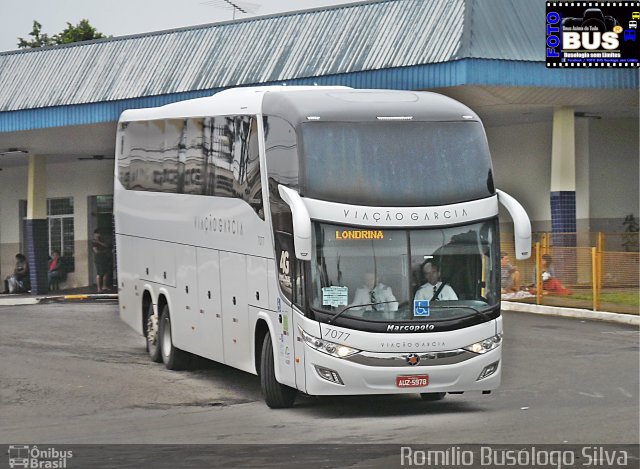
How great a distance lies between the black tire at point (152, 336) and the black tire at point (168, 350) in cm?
15

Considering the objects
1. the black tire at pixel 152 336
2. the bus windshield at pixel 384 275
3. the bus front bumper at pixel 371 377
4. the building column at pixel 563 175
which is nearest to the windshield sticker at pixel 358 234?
the bus windshield at pixel 384 275

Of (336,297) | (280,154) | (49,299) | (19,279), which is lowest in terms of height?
(49,299)

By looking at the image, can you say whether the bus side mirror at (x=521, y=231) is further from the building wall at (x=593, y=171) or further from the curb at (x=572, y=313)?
the building wall at (x=593, y=171)

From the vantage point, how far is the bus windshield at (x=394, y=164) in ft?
50.7

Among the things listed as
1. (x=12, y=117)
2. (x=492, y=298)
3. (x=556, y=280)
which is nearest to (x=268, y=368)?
(x=492, y=298)

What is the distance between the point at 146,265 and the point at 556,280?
10.7 meters

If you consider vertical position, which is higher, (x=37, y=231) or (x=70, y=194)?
(x=70, y=194)

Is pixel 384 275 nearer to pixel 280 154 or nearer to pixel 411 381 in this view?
pixel 411 381

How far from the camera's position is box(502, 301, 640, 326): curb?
86.5 ft

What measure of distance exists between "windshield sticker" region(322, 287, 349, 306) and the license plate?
108 cm

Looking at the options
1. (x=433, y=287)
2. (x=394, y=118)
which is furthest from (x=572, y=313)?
(x=433, y=287)

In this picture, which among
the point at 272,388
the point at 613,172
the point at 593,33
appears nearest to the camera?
the point at 272,388

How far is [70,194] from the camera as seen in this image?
1874 inches

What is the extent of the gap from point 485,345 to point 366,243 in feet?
6.16
